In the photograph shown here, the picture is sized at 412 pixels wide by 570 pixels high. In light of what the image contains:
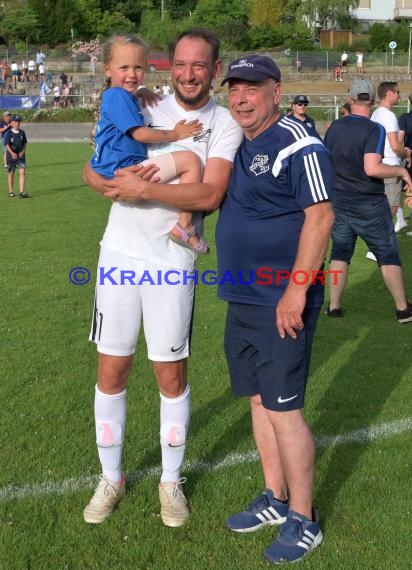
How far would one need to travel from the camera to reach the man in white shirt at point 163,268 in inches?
128

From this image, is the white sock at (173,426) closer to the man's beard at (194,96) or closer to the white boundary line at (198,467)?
the white boundary line at (198,467)

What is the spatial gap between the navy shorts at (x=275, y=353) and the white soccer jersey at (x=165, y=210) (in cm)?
41

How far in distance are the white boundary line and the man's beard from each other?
210cm

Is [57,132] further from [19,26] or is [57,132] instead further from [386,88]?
[19,26]

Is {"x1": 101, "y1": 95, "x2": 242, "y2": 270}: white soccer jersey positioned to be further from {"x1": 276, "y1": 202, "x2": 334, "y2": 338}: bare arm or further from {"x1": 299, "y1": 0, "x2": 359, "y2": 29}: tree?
{"x1": 299, "y1": 0, "x2": 359, "y2": 29}: tree

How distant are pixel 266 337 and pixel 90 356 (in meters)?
3.06

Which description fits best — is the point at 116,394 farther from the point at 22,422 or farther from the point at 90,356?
the point at 90,356

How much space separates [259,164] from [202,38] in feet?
2.24

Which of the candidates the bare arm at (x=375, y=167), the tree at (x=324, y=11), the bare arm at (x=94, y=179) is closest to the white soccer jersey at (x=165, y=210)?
the bare arm at (x=94, y=179)

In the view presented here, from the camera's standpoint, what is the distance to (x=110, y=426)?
3674 mm

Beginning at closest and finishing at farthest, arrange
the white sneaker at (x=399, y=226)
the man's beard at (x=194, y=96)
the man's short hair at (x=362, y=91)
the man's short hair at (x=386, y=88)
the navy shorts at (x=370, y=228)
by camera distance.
A: the man's beard at (x=194, y=96), the man's short hair at (x=362, y=91), the navy shorts at (x=370, y=228), the man's short hair at (x=386, y=88), the white sneaker at (x=399, y=226)

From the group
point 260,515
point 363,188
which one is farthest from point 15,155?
point 260,515

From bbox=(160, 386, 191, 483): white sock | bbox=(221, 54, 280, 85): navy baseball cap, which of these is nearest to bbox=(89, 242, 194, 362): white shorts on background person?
bbox=(160, 386, 191, 483): white sock

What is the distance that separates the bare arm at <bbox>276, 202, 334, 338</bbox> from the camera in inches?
119
